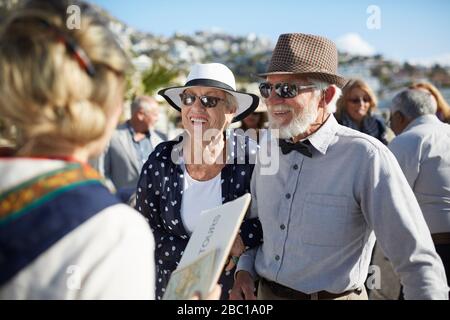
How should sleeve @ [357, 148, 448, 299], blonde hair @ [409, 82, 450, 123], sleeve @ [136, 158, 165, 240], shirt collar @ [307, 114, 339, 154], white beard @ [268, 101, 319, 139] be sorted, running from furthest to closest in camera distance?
blonde hair @ [409, 82, 450, 123]
sleeve @ [136, 158, 165, 240]
white beard @ [268, 101, 319, 139]
shirt collar @ [307, 114, 339, 154]
sleeve @ [357, 148, 448, 299]

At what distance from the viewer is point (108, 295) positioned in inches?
41.6

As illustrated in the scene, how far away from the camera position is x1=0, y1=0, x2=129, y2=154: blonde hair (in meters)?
1.08

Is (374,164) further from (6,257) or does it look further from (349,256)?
(6,257)

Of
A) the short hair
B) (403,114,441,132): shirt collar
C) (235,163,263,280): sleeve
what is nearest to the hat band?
(235,163,263,280): sleeve

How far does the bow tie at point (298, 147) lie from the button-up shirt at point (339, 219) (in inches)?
0.9

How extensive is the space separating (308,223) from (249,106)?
120 cm

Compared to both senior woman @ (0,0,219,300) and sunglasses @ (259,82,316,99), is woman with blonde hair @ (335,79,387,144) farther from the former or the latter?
senior woman @ (0,0,219,300)

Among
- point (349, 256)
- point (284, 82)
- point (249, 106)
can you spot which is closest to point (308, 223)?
point (349, 256)

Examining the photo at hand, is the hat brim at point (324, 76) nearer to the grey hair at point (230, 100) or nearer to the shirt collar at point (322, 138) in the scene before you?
the shirt collar at point (322, 138)

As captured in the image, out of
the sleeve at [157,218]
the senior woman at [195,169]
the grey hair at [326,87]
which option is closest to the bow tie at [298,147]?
the grey hair at [326,87]

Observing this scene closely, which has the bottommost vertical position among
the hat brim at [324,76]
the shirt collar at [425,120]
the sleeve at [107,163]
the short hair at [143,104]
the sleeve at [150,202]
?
the sleeve at [107,163]

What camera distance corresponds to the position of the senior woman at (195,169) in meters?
2.77

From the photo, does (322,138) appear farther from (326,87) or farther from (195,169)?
(195,169)

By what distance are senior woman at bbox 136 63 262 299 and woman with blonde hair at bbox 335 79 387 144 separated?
2.91 meters
